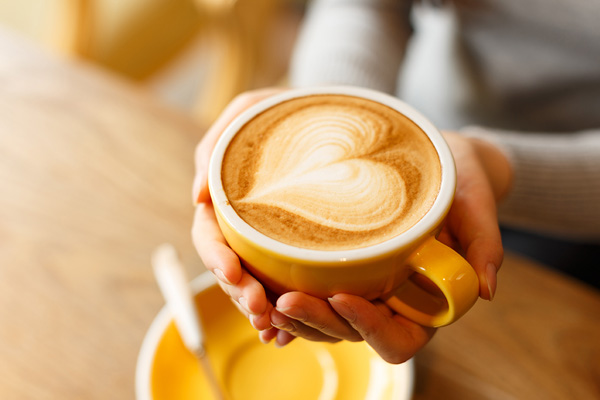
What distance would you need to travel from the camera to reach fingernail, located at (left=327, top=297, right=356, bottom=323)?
432mm

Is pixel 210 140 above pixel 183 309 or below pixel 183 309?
above

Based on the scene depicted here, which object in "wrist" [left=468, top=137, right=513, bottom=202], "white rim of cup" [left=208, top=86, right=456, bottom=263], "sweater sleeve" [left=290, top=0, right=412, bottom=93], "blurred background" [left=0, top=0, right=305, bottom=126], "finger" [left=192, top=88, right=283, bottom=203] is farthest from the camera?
"blurred background" [left=0, top=0, right=305, bottom=126]

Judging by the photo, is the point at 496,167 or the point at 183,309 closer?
the point at 183,309

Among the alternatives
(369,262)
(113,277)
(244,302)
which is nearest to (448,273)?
(369,262)

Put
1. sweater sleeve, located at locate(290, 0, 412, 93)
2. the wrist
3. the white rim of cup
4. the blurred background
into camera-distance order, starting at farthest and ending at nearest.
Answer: the blurred background, sweater sleeve, located at locate(290, 0, 412, 93), the wrist, the white rim of cup

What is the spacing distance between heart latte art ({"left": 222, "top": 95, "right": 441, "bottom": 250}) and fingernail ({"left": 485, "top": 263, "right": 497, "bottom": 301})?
0.28 ft

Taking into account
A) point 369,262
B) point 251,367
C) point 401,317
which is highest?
point 369,262

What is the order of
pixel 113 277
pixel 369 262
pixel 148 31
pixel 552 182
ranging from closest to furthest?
1. pixel 369 262
2. pixel 113 277
3. pixel 552 182
4. pixel 148 31

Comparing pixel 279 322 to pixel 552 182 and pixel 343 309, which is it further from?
pixel 552 182

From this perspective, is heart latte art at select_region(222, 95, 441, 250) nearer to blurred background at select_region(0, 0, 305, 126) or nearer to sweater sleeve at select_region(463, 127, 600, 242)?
sweater sleeve at select_region(463, 127, 600, 242)

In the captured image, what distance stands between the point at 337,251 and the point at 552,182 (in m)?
0.50

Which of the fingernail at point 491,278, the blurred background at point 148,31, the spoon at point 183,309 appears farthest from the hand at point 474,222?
the blurred background at point 148,31

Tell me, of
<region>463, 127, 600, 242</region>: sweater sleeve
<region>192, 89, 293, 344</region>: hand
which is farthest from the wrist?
<region>192, 89, 293, 344</region>: hand

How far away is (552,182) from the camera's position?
2.56 ft
